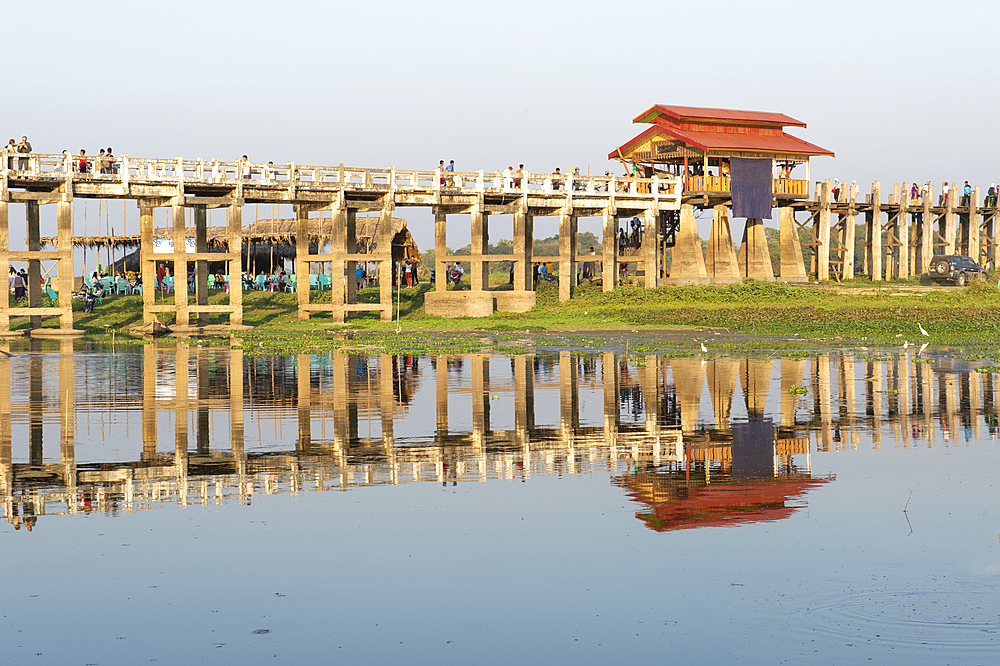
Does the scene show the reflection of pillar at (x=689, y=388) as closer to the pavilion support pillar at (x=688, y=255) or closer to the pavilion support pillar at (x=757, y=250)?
the pavilion support pillar at (x=688, y=255)

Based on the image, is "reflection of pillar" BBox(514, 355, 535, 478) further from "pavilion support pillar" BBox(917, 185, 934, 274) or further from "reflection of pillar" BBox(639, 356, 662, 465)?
"pavilion support pillar" BBox(917, 185, 934, 274)

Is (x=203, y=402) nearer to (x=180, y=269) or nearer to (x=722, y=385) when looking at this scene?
(x=722, y=385)

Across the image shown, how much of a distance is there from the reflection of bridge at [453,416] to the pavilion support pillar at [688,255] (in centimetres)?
2588

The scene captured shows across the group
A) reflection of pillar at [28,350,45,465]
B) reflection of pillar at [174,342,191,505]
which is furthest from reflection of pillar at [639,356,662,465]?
reflection of pillar at [28,350,45,465]

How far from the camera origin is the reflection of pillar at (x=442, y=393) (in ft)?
56.3

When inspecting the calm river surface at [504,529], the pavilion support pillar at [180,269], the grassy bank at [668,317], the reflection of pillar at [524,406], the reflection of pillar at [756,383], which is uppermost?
the pavilion support pillar at [180,269]

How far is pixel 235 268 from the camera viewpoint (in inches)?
1813

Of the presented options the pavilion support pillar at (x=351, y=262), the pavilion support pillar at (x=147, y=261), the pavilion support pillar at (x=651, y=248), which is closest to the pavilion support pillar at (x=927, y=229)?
the pavilion support pillar at (x=651, y=248)

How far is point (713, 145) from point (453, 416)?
38.5m

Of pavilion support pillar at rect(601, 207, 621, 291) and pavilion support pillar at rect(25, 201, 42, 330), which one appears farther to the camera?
pavilion support pillar at rect(601, 207, 621, 291)

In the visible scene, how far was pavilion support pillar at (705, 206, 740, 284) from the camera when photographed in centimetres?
5538

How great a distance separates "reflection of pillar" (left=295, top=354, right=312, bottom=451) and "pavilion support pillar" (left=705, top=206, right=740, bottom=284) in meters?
30.4

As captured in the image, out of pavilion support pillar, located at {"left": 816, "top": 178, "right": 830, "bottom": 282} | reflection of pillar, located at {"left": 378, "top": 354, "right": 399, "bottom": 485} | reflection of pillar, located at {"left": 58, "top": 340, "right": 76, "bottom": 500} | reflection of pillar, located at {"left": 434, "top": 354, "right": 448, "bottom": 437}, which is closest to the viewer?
reflection of pillar, located at {"left": 58, "top": 340, "right": 76, "bottom": 500}

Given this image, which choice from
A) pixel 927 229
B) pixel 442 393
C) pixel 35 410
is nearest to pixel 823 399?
pixel 442 393
